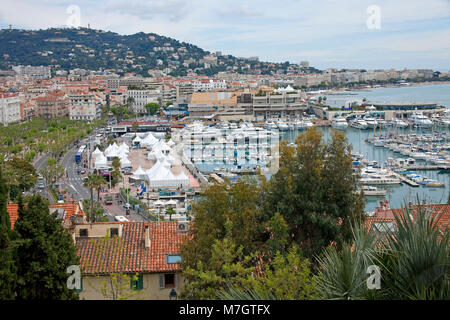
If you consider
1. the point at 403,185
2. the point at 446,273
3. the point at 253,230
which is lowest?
the point at 403,185

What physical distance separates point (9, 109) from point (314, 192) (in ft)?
142

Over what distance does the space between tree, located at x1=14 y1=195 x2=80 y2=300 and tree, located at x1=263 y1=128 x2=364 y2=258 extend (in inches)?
86.7

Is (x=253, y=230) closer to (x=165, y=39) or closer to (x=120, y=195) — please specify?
(x=120, y=195)

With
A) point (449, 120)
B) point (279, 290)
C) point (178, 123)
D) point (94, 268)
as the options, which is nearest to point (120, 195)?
point (94, 268)

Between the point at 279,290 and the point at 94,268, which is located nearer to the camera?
the point at 279,290

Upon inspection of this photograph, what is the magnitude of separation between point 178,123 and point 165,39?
10510 cm

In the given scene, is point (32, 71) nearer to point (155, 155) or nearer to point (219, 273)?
point (155, 155)

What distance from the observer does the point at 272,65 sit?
132375 millimetres

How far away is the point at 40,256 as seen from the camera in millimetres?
3885

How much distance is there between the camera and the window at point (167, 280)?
5465mm

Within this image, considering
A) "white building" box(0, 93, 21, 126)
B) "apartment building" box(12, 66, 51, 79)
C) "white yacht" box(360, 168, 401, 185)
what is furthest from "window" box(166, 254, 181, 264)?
"apartment building" box(12, 66, 51, 79)

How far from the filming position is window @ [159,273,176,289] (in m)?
5.46

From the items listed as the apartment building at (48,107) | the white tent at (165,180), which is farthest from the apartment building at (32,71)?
the white tent at (165,180)

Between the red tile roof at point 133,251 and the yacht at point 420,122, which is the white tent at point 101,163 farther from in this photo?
the yacht at point 420,122
